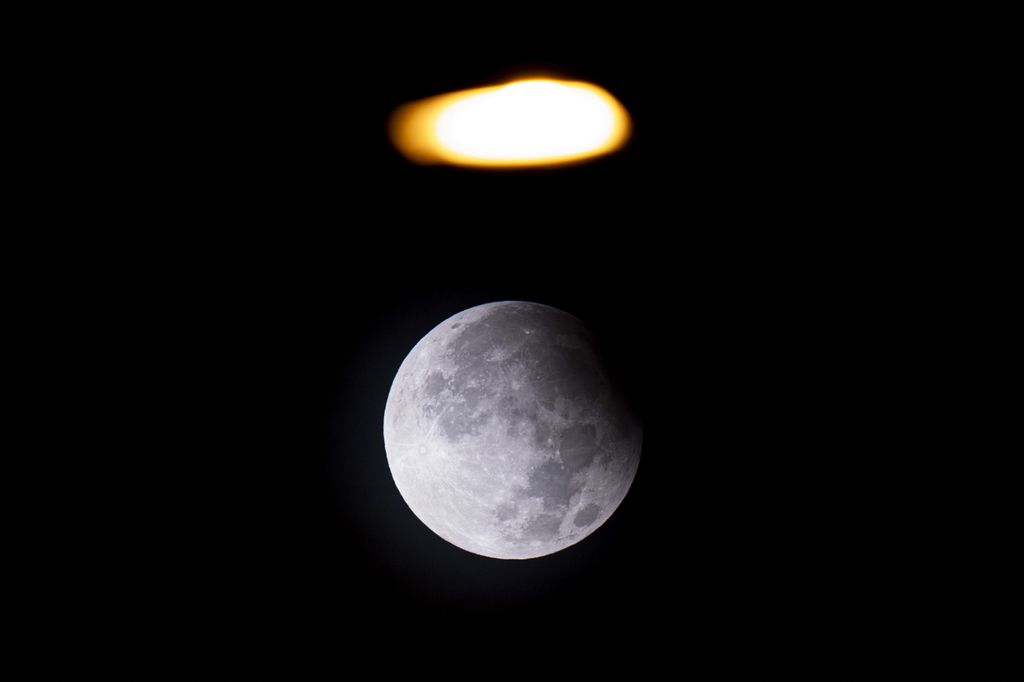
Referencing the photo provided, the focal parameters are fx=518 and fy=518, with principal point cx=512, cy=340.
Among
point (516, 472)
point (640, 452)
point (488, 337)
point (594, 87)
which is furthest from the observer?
point (594, 87)

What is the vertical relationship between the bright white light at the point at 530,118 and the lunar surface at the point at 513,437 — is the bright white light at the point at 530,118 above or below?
above

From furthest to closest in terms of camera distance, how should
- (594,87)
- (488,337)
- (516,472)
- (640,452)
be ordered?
(594,87) < (640,452) < (488,337) < (516,472)

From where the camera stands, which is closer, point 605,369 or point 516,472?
point 516,472

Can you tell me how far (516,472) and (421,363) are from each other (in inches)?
31.1

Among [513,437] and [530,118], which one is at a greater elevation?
[530,118]

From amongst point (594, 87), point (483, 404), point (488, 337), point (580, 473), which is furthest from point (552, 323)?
point (594, 87)

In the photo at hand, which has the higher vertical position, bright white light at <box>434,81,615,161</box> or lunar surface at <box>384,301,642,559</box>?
bright white light at <box>434,81,615,161</box>

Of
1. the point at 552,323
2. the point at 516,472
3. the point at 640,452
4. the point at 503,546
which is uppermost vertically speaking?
the point at 552,323

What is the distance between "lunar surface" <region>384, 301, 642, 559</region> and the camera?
239 centimetres

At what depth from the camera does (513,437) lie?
2.37m

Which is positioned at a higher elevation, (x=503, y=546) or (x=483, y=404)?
(x=483, y=404)

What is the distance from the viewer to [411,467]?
2607 mm

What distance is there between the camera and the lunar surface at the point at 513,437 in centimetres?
239

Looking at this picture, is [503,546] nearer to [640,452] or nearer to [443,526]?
[443,526]
